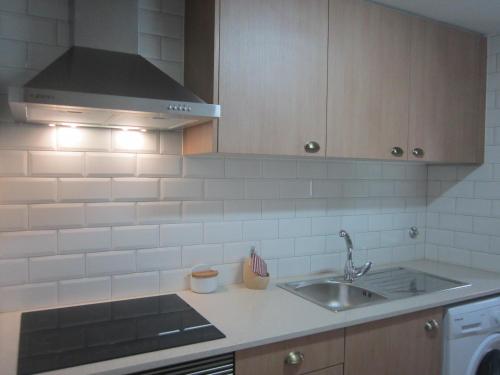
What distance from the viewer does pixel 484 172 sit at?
2.48 metres

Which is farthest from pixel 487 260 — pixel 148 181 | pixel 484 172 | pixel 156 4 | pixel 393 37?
pixel 156 4

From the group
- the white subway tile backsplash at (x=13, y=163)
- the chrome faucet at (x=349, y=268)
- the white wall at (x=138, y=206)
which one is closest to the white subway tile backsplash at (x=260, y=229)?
the white wall at (x=138, y=206)

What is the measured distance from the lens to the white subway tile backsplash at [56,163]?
166cm

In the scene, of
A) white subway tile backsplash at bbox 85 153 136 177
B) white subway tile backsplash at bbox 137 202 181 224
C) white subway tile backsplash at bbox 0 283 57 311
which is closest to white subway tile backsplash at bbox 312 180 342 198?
white subway tile backsplash at bbox 137 202 181 224

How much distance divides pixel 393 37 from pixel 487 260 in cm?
137

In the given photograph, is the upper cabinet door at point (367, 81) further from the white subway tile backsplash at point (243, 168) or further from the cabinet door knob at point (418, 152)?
the white subway tile backsplash at point (243, 168)

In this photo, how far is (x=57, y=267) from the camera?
1710 mm

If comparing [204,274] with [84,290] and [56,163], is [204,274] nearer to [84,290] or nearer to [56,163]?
[84,290]

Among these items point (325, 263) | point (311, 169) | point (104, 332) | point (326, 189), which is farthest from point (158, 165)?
point (325, 263)

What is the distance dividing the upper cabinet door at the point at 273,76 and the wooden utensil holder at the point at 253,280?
23.5 inches

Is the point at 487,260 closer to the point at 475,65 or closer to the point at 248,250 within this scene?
the point at 475,65

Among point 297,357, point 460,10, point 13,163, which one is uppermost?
point 460,10

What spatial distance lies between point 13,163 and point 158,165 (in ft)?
1.84

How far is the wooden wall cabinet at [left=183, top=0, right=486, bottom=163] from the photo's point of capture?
169 cm
